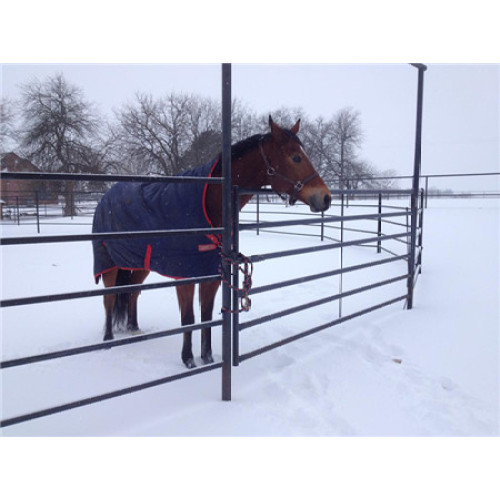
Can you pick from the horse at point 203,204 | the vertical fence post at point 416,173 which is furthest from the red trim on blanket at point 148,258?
the vertical fence post at point 416,173

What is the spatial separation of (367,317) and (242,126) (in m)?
21.0

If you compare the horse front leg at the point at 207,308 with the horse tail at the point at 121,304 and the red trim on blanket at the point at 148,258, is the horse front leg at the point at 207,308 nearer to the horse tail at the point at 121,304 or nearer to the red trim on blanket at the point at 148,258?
the red trim on blanket at the point at 148,258

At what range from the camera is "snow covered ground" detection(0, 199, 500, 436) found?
2156 mm

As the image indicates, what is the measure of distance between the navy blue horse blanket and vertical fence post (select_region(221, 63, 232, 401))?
0.22 metres

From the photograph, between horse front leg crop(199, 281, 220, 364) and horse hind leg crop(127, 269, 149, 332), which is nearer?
horse front leg crop(199, 281, 220, 364)

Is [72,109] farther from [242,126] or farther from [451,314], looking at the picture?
[451,314]

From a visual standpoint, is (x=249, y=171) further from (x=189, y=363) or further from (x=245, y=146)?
(x=189, y=363)

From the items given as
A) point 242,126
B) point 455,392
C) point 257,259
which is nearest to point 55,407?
point 257,259

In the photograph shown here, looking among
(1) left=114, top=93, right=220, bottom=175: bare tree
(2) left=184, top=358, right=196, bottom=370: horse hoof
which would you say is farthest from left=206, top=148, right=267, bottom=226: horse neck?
(1) left=114, top=93, right=220, bottom=175: bare tree

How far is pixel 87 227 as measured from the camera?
13.1m

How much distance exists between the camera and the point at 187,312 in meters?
2.81

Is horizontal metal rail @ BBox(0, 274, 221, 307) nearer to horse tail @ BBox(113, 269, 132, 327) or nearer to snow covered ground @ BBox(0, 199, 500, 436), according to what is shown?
snow covered ground @ BBox(0, 199, 500, 436)

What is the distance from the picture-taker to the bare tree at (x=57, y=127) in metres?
20.0

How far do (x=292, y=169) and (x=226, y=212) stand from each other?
0.69m
